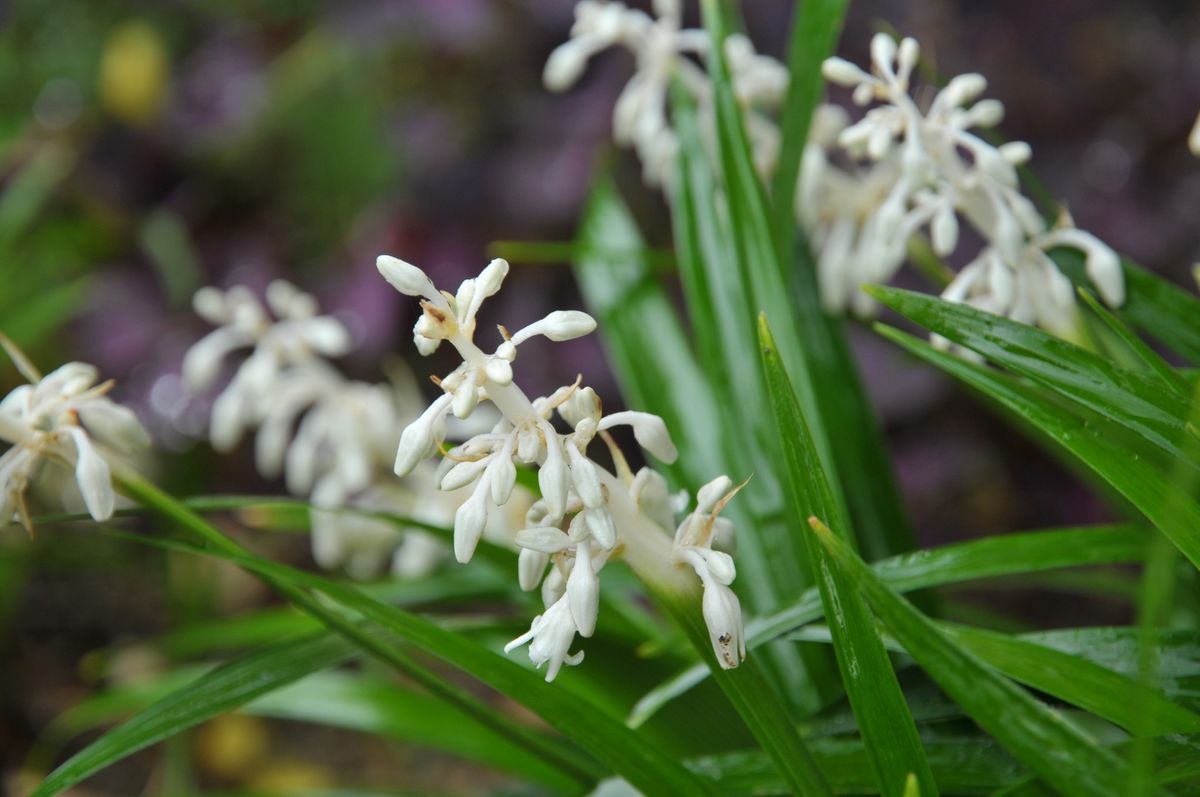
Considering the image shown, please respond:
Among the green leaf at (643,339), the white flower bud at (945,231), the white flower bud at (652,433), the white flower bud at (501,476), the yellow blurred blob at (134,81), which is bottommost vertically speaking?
the white flower bud at (501,476)

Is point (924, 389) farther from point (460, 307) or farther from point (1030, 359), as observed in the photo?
point (460, 307)

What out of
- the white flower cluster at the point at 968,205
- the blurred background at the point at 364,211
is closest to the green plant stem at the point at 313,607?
the white flower cluster at the point at 968,205

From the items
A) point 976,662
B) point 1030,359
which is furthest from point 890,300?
point 976,662

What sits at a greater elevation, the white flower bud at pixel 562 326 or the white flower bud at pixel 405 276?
the white flower bud at pixel 405 276

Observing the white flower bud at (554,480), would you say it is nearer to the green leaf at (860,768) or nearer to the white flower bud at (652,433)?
the white flower bud at (652,433)

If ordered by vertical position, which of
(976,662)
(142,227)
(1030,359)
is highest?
(142,227)
